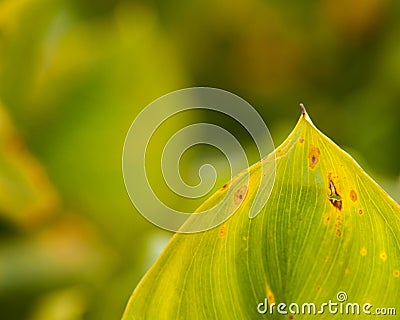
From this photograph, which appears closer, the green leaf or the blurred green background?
the green leaf

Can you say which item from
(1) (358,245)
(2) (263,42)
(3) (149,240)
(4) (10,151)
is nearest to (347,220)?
(1) (358,245)

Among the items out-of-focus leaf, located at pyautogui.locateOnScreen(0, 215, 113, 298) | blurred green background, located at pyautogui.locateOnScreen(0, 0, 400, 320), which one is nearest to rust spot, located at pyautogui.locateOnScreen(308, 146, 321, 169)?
blurred green background, located at pyautogui.locateOnScreen(0, 0, 400, 320)

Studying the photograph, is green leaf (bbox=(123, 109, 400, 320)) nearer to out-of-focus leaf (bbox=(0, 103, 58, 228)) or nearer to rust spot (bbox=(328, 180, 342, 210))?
rust spot (bbox=(328, 180, 342, 210))

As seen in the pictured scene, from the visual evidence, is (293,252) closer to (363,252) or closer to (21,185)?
(363,252)

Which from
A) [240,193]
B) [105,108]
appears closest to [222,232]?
[240,193]

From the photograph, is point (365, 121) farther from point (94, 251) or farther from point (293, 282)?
point (293, 282)

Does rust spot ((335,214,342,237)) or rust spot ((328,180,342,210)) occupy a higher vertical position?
rust spot ((328,180,342,210))
